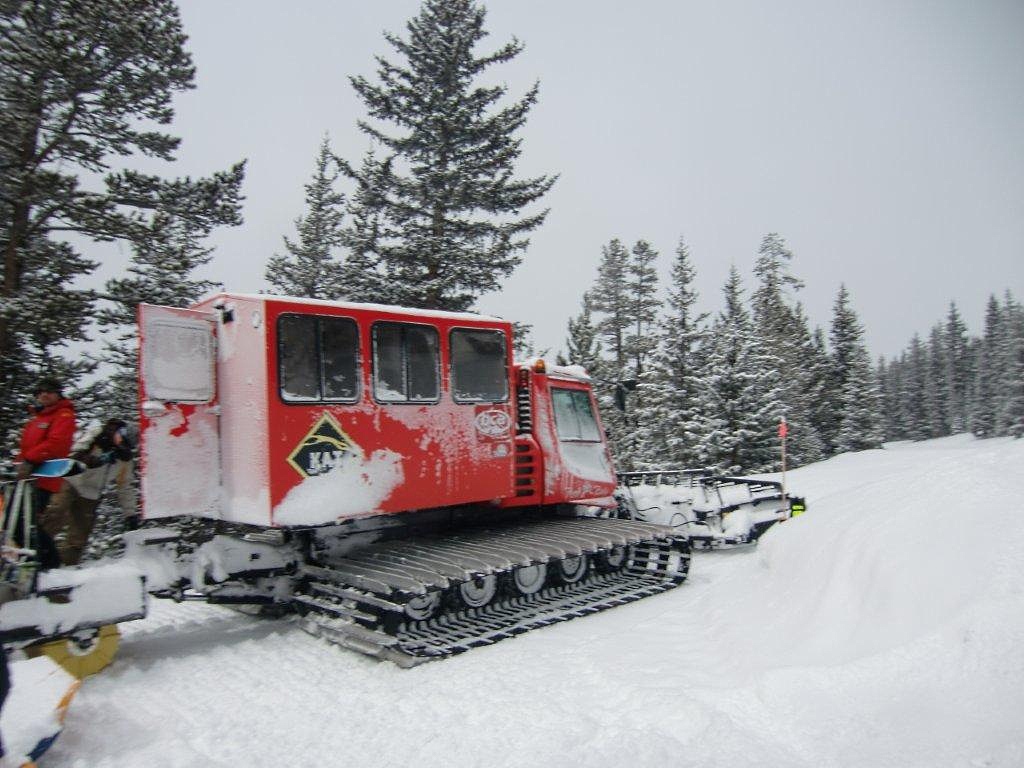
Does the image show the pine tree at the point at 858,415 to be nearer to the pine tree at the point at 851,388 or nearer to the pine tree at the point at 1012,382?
the pine tree at the point at 851,388

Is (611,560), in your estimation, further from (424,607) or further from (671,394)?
(671,394)

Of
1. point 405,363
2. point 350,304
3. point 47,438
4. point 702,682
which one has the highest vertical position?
point 350,304

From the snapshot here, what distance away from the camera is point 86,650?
5582 mm

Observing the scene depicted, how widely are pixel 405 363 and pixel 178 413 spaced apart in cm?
222

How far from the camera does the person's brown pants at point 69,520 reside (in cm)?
614

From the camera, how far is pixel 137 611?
5.70 metres

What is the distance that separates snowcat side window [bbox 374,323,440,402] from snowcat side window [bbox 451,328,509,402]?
286mm

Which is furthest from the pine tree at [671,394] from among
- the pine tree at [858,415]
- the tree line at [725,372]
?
the pine tree at [858,415]

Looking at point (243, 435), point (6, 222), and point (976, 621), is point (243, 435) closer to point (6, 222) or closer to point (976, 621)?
point (976, 621)

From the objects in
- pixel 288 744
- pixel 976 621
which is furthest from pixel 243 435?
pixel 976 621

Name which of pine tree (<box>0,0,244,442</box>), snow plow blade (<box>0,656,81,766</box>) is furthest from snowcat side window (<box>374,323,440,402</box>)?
pine tree (<box>0,0,244,442</box>)

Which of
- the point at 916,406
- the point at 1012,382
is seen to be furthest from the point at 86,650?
the point at 916,406

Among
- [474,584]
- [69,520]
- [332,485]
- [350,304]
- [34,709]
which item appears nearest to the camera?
[34,709]

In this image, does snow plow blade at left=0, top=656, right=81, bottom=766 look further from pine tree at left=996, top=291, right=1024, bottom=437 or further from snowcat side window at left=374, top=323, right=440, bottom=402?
pine tree at left=996, top=291, right=1024, bottom=437
